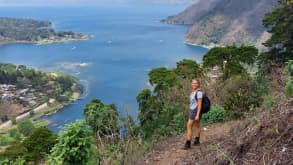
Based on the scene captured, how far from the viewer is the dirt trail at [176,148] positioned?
191 inches

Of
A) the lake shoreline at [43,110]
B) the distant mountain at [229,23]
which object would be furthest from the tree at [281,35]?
the distant mountain at [229,23]

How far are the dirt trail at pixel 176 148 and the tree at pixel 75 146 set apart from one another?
2.16 ft

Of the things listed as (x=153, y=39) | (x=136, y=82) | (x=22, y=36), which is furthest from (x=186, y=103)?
(x=22, y=36)

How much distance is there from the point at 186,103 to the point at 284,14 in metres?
6.56

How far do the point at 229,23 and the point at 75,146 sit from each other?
272ft

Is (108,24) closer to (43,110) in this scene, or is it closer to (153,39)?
(153,39)

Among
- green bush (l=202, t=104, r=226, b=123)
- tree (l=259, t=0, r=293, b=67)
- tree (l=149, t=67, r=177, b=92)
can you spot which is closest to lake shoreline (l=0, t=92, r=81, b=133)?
tree (l=149, t=67, r=177, b=92)

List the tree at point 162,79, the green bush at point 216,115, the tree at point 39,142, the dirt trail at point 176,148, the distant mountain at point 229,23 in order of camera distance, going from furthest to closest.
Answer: the distant mountain at point 229,23, the tree at point 162,79, the tree at point 39,142, the green bush at point 216,115, the dirt trail at point 176,148

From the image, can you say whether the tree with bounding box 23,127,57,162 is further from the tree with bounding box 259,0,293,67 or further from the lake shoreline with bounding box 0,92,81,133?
the lake shoreline with bounding box 0,92,81,133

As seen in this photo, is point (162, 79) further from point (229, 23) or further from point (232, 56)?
point (229, 23)

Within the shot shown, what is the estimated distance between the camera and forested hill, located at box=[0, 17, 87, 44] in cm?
8225

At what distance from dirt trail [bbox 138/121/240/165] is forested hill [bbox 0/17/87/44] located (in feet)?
249

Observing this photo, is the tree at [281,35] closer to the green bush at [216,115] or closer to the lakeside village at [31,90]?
the green bush at [216,115]

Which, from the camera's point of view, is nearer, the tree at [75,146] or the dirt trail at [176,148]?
the tree at [75,146]
